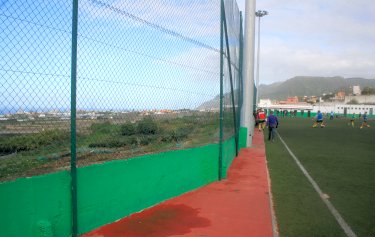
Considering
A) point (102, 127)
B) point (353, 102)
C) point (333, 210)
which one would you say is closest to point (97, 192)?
point (102, 127)

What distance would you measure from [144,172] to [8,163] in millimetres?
2555

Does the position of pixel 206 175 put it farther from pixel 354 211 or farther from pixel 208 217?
pixel 354 211

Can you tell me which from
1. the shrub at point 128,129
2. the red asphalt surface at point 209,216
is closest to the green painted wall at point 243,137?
the red asphalt surface at point 209,216

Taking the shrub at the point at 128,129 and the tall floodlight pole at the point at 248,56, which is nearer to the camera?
the shrub at the point at 128,129

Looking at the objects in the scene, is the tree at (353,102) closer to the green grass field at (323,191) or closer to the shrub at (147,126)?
the green grass field at (323,191)

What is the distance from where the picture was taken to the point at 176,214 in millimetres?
6359

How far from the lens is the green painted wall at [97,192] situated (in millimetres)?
4234

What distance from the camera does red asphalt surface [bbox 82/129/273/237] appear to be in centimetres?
546

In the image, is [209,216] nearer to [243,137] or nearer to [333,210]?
[333,210]

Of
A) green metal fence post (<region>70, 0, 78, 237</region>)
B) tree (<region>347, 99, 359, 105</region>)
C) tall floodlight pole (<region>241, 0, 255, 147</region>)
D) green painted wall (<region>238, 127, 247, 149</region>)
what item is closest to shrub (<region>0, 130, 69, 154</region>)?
green metal fence post (<region>70, 0, 78, 237</region>)

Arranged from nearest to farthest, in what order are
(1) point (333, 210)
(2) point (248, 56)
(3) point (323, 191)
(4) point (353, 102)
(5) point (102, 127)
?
(5) point (102, 127) → (1) point (333, 210) → (3) point (323, 191) → (2) point (248, 56) → (4) point (353, 102)

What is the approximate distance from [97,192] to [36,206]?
1.13 metres

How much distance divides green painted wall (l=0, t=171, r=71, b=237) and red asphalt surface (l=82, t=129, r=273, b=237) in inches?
24.7

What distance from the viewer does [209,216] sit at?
629cm
